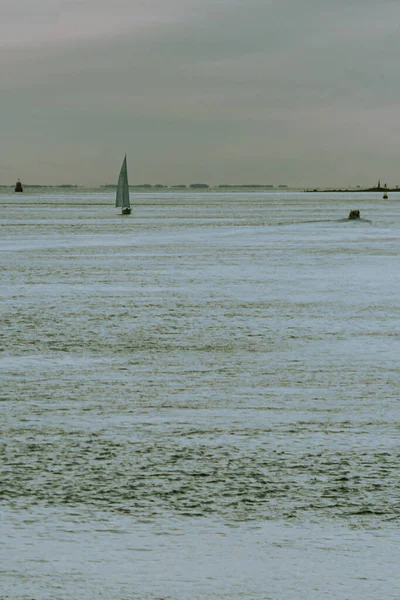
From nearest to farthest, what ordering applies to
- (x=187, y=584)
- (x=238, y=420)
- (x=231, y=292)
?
1. (x=187, y=584)
2. (x=238, y=420)
3. (x=231, y=292)

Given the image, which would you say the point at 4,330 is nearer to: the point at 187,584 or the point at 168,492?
the point at 168,492

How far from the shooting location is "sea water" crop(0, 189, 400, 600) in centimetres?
614

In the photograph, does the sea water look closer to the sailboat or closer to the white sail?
the white sail

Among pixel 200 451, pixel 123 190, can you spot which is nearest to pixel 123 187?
pixel 123 190

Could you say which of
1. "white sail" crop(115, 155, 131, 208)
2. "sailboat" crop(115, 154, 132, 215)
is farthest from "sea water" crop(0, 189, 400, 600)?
"sailboat" crop(115, 154, 132, 215)

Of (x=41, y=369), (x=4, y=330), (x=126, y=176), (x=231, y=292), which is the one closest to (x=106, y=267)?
(x=231, y=292)

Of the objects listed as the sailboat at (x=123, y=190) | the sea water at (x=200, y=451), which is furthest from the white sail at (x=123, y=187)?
the sea water at (x=200, y=451)

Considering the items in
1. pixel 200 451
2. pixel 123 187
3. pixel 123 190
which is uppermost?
pixel 123 187

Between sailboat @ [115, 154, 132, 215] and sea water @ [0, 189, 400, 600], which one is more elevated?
sailboat @ [115, 154, 132, 215]

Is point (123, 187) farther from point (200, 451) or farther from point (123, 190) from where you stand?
point (200, 451)

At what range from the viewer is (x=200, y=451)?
29.2 ft

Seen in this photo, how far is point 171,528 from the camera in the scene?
6.88 meters

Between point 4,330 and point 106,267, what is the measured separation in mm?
15981

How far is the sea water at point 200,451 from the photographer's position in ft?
20.2
